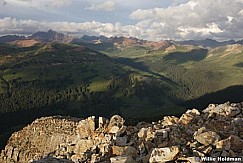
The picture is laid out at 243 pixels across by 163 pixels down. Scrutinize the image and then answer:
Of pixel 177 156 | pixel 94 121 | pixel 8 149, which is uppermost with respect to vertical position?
pixel 177 156

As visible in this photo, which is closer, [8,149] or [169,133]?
[169,133]

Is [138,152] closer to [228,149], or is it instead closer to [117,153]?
[117,153]

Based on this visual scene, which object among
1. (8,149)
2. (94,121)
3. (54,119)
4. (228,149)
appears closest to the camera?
(228,149)

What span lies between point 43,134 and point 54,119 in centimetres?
446

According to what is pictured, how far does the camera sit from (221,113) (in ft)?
141

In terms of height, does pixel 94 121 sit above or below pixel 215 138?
below

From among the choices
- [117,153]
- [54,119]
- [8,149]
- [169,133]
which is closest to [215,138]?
[169,133]

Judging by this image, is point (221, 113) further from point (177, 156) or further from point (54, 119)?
point (54, 119)

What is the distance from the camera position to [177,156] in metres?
25.1

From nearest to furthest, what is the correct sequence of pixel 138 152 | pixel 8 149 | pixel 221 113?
pixel 138 152, pixel 221 113, pixel 8 149

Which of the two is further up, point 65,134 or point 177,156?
point 177,156

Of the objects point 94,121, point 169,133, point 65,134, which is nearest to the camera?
point 169,133

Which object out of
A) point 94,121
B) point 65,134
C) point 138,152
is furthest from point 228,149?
point 65,134

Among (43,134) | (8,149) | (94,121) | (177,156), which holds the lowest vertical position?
(8,149)
